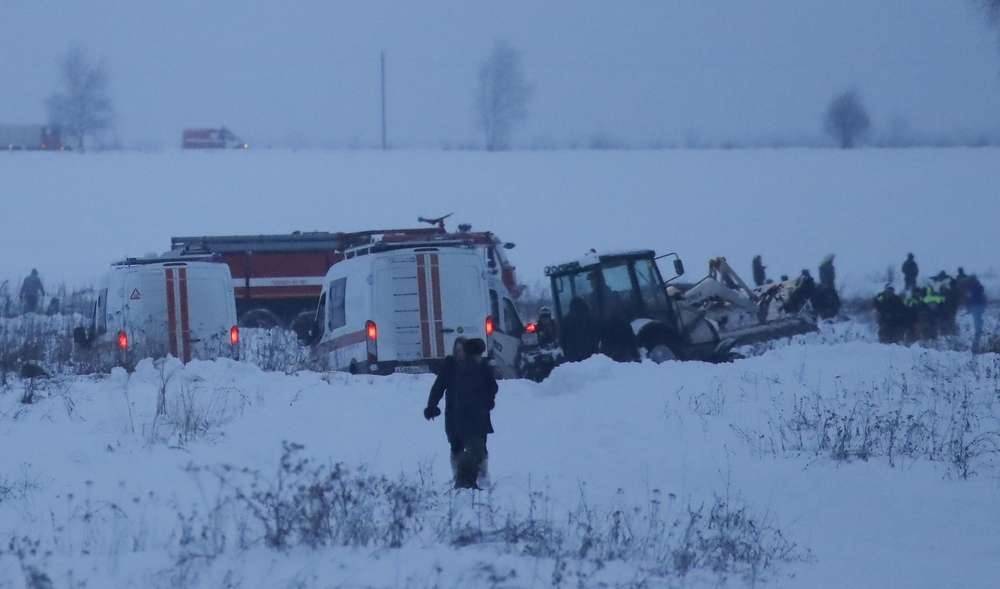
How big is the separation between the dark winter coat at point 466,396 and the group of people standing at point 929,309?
53.0ft

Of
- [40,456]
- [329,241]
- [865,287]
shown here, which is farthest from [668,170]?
[40,456]

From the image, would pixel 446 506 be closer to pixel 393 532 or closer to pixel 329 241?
pixel 393 532

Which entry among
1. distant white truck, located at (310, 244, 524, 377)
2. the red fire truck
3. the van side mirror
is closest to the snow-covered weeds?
distant white truck, located at (310, 244, 524, 377)

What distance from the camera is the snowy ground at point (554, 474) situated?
786cm

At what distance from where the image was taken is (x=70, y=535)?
843 centimetres

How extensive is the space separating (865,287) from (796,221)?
12240mm

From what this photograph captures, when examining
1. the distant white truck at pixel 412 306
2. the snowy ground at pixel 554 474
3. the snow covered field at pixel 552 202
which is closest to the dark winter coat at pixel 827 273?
the snow covered field at pixel 552 202

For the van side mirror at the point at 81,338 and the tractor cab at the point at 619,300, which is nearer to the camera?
the van side mirror at the point at 81,338

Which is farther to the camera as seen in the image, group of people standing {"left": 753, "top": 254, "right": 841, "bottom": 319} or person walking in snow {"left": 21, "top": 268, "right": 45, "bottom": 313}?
person walking in snow {"left": 21, "top": 268, "right": 45, "bottom": 313}

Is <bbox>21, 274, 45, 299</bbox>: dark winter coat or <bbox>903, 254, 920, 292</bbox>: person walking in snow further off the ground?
<bbox>21, 274, 45, 299</bbox>: dark winter coat

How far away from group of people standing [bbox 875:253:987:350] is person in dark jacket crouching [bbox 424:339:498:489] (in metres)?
16.1

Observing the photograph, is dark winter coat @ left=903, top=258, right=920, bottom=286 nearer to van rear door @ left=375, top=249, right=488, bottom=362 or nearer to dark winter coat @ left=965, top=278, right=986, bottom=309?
dark winter coat @ left=965, top=278, right=986, bottom=309

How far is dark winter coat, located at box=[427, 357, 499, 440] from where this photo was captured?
11.1 m

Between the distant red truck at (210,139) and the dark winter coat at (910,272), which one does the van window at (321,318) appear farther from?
the distant red truck at (210,139)
